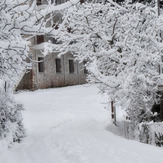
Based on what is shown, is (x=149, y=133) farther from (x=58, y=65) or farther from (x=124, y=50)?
(x=58, y=65)

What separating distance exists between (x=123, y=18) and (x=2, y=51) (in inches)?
348

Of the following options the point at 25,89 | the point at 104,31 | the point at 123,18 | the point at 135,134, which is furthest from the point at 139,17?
the point at 25,89

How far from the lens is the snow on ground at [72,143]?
8.09 meters

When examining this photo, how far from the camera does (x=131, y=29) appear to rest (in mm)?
13023

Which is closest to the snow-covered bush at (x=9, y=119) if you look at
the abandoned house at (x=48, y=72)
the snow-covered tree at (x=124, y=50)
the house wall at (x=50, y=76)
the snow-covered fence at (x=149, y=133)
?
the snow-covered tree at (x=124, y=50)

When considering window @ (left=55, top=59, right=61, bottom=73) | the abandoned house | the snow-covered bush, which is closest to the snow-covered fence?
the snow-covered bush

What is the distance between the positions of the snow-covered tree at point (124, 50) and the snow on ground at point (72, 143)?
5.40 ft

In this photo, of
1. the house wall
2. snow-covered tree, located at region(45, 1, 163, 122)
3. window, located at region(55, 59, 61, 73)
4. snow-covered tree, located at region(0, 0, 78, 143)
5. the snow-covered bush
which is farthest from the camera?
window, located at region(55, 59, 61, 73)

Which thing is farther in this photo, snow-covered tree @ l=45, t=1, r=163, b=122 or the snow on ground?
snow-covered tree @ l=45, t=1, r=163, b=122

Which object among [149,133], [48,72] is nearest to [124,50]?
[149,133]

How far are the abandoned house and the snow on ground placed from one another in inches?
283

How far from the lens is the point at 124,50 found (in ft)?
42.9

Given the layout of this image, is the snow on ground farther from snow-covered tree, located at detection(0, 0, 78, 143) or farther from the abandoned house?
the abandoned house

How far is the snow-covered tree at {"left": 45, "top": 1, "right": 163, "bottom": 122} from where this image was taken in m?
12.2
